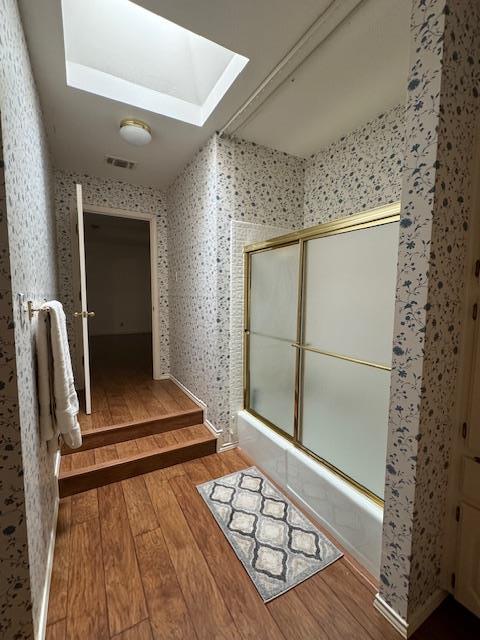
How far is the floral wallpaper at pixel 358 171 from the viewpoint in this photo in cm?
188

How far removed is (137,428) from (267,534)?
4.29 ft

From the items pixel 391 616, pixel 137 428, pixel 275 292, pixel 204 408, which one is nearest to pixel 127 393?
pixel 137 428

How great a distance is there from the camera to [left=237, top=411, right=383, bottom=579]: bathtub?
1.33 m

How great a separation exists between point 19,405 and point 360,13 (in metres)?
2.07

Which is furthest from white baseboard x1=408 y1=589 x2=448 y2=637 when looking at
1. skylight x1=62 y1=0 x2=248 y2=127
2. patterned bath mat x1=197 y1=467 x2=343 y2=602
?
skylight x1=62 y1=0 x2=248 y2=127

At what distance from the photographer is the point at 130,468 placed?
6.61 feet

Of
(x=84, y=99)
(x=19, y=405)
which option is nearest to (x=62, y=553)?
(x=19, y=405)

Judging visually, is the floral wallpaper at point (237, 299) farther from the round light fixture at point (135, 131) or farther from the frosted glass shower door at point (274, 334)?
the round light fixture at point (135, 131)

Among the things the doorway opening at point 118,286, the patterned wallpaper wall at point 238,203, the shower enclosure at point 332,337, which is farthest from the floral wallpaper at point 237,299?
the doorway opening at point 118,286

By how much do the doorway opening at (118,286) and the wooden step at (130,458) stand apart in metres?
3.09

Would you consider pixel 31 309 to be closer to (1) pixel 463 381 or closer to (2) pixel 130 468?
(2) pixel 130 468

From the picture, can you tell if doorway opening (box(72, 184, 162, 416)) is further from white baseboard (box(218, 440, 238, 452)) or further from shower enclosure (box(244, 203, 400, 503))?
shower enclosure (box(244, 203, 400, 503))

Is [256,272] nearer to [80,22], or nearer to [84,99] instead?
[84,99]

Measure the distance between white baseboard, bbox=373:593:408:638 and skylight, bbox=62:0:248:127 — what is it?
8.69 feet
